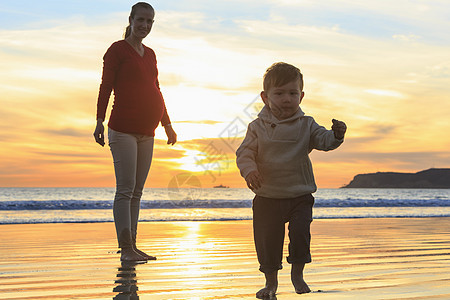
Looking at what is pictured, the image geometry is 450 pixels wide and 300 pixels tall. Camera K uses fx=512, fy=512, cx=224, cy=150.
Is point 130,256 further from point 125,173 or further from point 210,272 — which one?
point 210,272

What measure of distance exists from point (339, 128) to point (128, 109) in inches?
87.0

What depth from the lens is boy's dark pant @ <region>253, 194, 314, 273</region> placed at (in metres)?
2.83

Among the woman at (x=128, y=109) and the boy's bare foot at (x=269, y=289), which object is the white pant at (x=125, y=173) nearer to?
the woman at (x=128, y=109)

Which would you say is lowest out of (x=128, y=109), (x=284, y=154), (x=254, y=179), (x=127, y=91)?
(x=254, y=179)

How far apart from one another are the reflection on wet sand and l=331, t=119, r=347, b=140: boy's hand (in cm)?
135

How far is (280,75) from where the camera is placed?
2822 mm

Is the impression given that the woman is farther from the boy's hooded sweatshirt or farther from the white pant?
the boy's hooded sweatshirt

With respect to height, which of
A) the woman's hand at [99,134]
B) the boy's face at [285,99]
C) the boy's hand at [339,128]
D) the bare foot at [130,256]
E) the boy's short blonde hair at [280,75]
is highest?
the boy's short blonde hair at [280,75]

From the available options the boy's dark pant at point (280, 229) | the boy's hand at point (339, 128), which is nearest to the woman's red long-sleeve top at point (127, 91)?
the boy's dark pant at point (280, 229)

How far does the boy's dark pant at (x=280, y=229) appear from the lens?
2.83 metres

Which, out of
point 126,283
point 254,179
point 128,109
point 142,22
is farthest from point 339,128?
point 142,22

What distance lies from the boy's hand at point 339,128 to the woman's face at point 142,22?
231 centimetres

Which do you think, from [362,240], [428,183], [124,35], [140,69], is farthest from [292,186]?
[428,183]

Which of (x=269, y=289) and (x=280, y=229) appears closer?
(x=269, y=289)
